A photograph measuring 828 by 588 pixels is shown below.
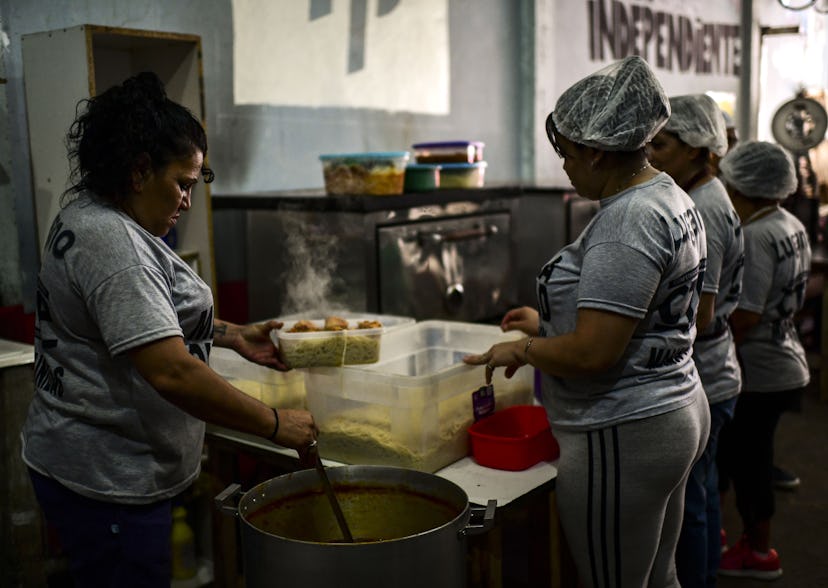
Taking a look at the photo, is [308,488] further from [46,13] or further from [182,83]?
[46,13]

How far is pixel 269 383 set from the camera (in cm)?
227

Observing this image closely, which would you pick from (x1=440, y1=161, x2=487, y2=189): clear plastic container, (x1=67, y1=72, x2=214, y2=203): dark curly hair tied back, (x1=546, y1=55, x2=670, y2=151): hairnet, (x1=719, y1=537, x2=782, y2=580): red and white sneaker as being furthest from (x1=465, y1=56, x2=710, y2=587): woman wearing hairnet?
(x1=440, y1=161, x2=487, y2=189): clear plastic container

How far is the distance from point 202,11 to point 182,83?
64cm

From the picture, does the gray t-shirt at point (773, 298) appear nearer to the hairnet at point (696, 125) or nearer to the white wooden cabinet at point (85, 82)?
the hairnet at point (696, 125)

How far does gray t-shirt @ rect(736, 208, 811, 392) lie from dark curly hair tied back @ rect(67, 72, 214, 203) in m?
2.08

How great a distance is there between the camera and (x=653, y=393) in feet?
5.76

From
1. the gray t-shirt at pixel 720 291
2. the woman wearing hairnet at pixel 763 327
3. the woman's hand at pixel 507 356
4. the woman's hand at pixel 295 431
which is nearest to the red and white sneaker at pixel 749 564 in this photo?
the woman wearing hairnet at pixel 763 327

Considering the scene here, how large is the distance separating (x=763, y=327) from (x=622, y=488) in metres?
1.55

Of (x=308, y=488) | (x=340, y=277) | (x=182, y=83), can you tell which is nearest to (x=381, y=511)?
(x=308, y=488)

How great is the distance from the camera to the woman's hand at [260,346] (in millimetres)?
2184

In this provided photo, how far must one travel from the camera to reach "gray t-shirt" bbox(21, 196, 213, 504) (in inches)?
59.4

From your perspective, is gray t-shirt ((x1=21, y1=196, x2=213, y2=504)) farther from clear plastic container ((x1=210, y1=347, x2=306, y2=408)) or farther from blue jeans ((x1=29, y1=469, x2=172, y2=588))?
clear plastic container ((x1=210, y1=347, x2=306, y2=408))

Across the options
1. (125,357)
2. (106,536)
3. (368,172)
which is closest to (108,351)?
(125,357)

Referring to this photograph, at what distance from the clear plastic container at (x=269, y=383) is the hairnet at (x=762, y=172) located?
1.88m
